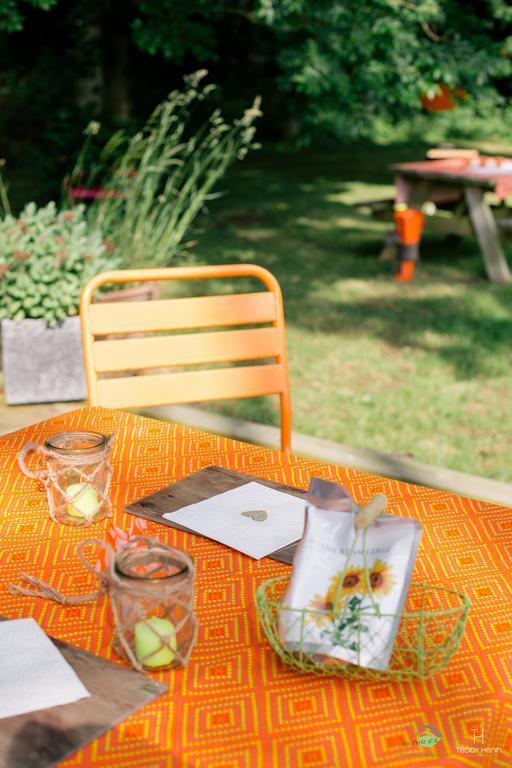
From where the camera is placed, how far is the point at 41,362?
161 inches

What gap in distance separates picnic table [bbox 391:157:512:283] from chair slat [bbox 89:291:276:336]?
4518 mm

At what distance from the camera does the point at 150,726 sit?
40.6 inches

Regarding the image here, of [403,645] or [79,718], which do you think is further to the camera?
[403,645]

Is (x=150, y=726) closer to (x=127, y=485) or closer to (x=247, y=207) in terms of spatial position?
(x=127, y=485)

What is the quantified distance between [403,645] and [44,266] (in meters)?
3.26

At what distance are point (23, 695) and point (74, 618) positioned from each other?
20 cm

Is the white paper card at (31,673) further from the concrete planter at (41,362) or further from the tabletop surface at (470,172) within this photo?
the tabletop surface at (470,172)

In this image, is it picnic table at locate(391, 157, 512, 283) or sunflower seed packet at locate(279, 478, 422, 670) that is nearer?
sunflower seed packet at locate(279, 478, 422, 670)

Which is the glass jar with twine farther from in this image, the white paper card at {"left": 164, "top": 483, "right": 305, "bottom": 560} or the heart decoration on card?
the heart decoration on card

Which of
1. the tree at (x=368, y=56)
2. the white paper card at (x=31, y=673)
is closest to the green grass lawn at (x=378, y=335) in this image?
the tree at (x=368, y=56)

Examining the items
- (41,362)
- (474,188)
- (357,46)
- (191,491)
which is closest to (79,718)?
(191,491)

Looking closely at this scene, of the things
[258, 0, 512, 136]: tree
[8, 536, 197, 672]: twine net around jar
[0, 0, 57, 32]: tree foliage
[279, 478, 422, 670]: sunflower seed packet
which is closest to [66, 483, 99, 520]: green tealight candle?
[8, 536, 197, 672]: twine net around jar

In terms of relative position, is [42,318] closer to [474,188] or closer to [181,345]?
[181,345]

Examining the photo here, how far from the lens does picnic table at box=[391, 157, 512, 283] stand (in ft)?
22.2
